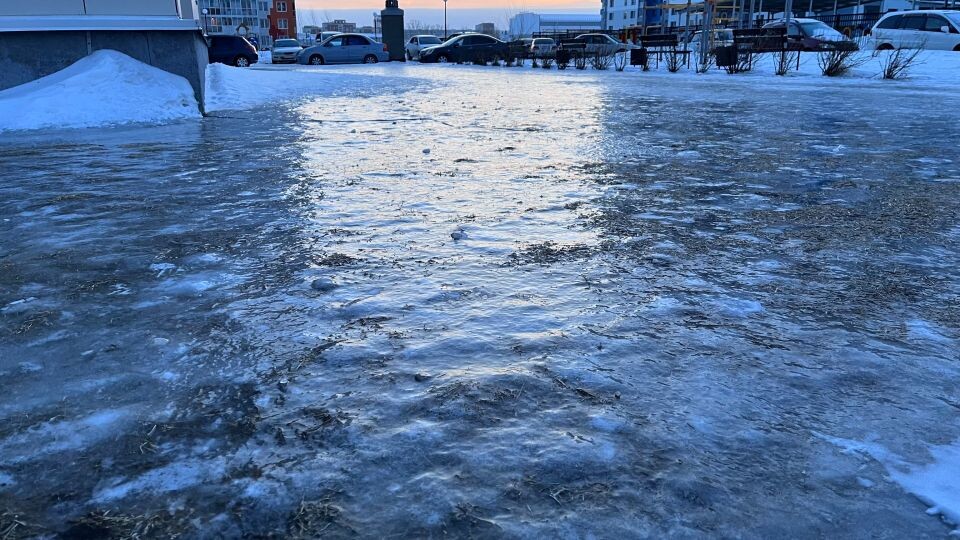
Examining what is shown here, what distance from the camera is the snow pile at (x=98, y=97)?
362 inches

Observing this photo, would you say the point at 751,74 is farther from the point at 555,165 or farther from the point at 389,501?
the point at 389,501

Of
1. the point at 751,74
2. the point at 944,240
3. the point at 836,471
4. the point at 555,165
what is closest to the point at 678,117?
the point at 555,165

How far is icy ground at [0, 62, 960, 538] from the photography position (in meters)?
1.79

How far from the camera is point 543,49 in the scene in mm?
29438

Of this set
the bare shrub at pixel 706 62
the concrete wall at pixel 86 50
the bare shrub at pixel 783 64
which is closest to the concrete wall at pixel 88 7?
the concrete wall at pixel 86 50

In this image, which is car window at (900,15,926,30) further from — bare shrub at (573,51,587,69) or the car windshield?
bare shrub at (573,51,587,69)

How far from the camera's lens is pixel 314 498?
5.84 feet

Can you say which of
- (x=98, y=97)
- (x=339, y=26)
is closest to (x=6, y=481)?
(x=98, y=97)

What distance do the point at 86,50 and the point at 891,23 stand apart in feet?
80.6

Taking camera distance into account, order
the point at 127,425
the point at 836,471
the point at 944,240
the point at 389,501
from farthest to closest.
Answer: the point at 944,240 → the point at 127,425 → the point at 836,471 → the point at 389,501

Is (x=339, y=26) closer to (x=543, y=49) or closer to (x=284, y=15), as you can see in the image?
(x=284, y=15)

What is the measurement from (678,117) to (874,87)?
8766 mm

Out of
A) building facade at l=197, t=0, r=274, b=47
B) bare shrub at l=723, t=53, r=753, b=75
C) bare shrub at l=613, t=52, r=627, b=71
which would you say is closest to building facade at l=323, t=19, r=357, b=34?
building facade at l=197, t=0, r=274, b=47

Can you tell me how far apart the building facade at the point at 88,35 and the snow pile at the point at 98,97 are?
222 mm
